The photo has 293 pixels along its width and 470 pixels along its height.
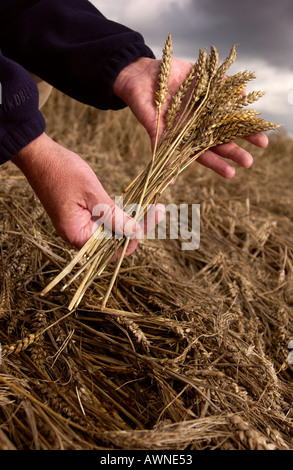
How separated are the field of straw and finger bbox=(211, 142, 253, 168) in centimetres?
52

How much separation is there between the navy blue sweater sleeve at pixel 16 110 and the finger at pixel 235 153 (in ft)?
2.33

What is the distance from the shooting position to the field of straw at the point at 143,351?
90cm

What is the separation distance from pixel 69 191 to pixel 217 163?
639 mm

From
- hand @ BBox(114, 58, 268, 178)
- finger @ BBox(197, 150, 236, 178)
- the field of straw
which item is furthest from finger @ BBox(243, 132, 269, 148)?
the field of straw

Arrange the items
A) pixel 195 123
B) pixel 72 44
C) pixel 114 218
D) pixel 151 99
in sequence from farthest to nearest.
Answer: pixel 72 44
pixel 151 99
pixel 195 123
pixel 114 218

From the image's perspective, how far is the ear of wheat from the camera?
1332 mm

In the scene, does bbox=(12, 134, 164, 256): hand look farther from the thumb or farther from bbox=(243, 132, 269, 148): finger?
bbox=(243, 132, 269, 148): finger

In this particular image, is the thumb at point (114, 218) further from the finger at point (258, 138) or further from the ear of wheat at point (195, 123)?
the finger at point (258, 138)

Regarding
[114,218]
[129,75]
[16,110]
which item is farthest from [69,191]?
[129,75]

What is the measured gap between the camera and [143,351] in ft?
3.93

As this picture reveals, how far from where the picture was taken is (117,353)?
1203 millimetres

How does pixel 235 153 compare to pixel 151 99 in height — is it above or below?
below

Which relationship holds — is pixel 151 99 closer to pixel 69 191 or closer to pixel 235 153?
pixel 235 153

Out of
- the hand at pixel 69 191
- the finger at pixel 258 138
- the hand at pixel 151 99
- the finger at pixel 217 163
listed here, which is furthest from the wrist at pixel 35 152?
the finger at pixel 258 138
